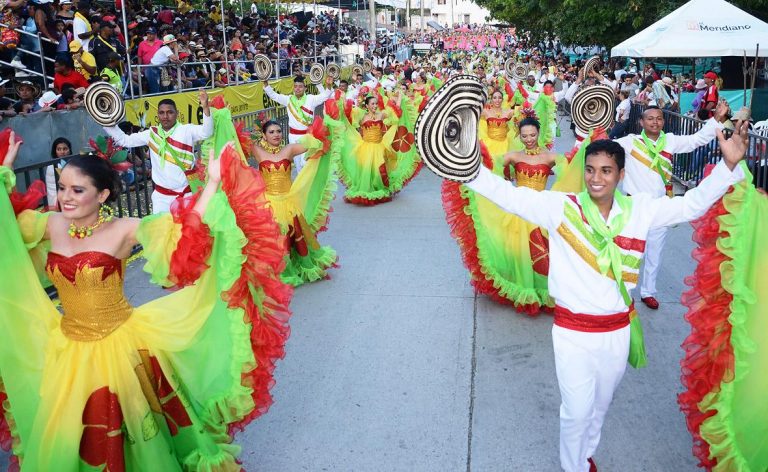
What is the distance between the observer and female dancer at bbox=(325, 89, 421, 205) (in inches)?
446

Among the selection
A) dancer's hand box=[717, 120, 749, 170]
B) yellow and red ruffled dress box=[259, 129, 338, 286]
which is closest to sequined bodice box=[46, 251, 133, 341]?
dancer's hand box=[717, 120, 749, 170]

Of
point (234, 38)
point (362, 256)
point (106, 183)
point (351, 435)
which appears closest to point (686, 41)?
→ point (362, 256)

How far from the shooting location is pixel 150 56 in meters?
13.7

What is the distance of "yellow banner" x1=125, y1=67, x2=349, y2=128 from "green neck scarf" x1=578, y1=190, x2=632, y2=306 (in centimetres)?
863

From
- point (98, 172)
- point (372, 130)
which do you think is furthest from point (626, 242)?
point (372, 130)

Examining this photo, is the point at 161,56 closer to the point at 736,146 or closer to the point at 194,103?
the point at 194,103

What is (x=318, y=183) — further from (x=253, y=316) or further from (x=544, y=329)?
(x=253, y=316)

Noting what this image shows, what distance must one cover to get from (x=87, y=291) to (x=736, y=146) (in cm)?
307

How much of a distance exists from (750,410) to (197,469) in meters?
2.64

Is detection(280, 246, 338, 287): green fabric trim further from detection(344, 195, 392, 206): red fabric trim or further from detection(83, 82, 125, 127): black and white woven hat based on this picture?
detection(344, 195, 392, 206): red fabric trim

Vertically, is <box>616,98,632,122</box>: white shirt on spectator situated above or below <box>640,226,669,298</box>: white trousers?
above

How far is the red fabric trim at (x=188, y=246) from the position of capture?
326cm

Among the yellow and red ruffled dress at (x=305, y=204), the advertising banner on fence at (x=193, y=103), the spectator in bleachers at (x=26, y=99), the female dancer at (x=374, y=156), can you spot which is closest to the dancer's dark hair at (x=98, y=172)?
the yellow and red ruffled dress at (x=305, y=204)

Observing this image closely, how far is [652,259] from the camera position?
20.7ft
